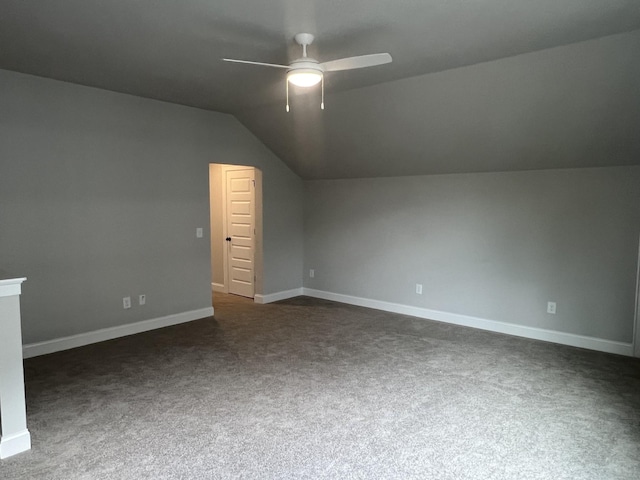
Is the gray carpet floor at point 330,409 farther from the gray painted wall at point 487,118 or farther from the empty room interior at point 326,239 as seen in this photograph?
the gray painted wall at point 487,118

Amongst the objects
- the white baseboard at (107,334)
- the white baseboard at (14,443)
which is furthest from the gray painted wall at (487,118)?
the white baseboard at (14,443)

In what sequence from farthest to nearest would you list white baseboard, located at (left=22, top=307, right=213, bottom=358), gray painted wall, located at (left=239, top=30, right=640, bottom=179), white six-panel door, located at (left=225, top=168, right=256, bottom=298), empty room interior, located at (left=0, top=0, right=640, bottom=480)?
white six-panel door, located at (left=225, top=168, right=256, bottom=298) < white baseboard, located at (left=22, top=307, right=213, bottom=358) < gray painted wall, located at (left=239, top=30, right=640, bottom=179) < empty room interior, located at (left=0, top=0, right=640, bottom=480)

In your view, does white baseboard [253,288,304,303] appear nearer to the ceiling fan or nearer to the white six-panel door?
the white six-panel door

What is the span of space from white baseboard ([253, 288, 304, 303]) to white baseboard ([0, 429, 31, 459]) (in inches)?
153

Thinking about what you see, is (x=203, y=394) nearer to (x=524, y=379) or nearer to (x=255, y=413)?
(x=255, y=413)

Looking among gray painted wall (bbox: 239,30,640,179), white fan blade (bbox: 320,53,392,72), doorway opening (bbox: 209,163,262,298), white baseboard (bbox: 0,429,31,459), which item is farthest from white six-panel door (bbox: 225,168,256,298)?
white baseboard (bbox: 0,429,31,459)

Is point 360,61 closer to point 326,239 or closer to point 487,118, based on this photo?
point 487,118

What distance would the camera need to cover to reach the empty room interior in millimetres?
2641

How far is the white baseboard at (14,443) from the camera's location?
2.51m

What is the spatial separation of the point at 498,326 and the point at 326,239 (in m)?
2.77

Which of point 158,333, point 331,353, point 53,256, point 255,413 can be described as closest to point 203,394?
point 255,413

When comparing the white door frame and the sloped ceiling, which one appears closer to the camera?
the sloped ceiling

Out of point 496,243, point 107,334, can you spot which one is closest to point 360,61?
point 496,243

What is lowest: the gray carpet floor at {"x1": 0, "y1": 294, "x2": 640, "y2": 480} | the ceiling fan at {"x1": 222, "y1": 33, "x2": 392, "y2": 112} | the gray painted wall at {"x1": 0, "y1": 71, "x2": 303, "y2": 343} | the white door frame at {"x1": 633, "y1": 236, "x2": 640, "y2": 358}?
the gray carpet floor at {"x1": 0, "y1": 294, "x2": 640, "y2": 480}
